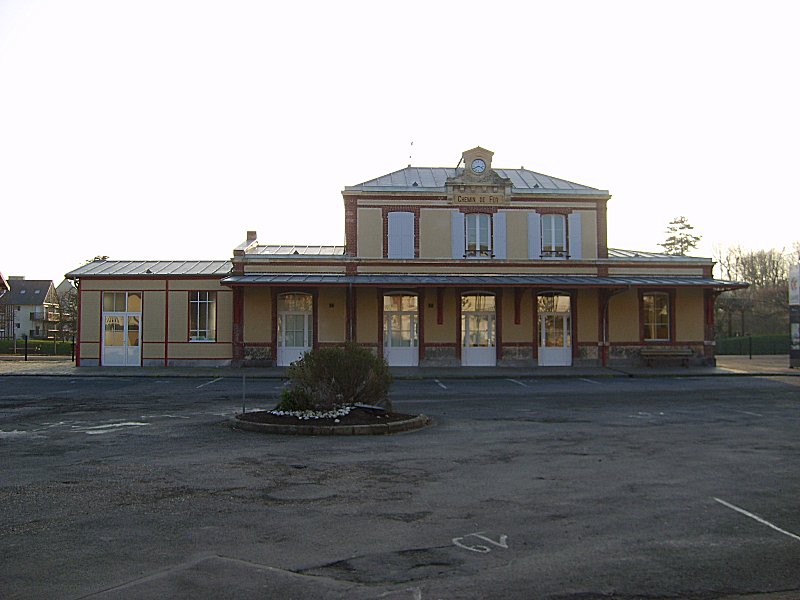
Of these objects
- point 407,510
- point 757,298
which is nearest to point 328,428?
point 407,510

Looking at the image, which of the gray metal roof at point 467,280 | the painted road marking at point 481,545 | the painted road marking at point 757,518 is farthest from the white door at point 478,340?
the painted road marking at point 481,545

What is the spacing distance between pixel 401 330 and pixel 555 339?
6.30 meters

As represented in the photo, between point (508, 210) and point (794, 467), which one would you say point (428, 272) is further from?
point (794, 467)

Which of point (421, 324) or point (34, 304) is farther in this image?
point (34, 304)

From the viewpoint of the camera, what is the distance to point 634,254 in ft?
114

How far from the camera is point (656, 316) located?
1272 inches

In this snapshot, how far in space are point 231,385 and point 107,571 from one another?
1804 centimetres

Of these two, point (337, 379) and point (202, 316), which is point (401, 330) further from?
point (337, 379)

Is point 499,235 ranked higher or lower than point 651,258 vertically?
higher

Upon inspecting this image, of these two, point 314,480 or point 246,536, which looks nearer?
point 246,536

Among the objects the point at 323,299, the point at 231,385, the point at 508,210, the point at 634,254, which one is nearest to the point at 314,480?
the point at 231,385

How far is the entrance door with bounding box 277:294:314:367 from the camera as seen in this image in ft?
103

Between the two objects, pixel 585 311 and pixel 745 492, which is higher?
pixel 585 311

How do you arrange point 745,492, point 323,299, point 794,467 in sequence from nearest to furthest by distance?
1. point 745,492
2. point 794,467
3. point 323,299
